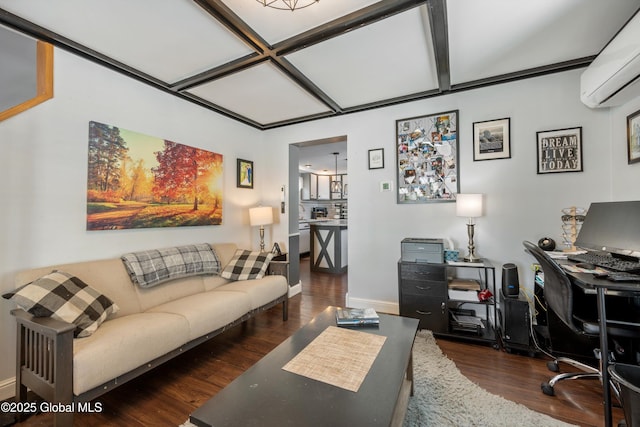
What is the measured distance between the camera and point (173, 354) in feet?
5.95

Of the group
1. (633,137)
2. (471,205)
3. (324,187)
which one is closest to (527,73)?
(633,137)

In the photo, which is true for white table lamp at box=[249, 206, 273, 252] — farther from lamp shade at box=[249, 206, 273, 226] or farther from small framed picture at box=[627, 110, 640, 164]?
small framed picture at box=[627, 110, 640, 164]

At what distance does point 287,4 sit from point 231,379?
8.18ft

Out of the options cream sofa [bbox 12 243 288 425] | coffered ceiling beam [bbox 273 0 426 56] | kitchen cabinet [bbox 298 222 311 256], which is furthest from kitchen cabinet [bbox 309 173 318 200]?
coffered ceiling beam [bbox 273 0 426 56]

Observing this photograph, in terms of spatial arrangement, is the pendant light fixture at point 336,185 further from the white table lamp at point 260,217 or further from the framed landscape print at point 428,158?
the framed landscape print at point 428,158

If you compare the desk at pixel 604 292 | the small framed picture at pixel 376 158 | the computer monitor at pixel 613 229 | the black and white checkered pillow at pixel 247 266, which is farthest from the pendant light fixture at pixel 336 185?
the desk at pixel 604 292

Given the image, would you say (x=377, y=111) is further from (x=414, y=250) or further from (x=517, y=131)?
(x=414, y=250)

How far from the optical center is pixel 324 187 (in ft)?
25.3

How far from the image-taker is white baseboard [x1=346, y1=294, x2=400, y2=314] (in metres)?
3.04

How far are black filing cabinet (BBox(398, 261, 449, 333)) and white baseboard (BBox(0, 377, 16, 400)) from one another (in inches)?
116

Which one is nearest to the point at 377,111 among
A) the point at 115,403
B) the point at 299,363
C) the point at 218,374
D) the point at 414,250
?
the point at 414,250

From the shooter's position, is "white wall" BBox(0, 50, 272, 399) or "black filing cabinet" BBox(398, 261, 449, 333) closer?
"white wall" BBox(0, 50, 272, 399)

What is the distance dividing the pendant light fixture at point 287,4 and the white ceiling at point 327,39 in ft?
0.23

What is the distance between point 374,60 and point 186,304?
99.5 inches
